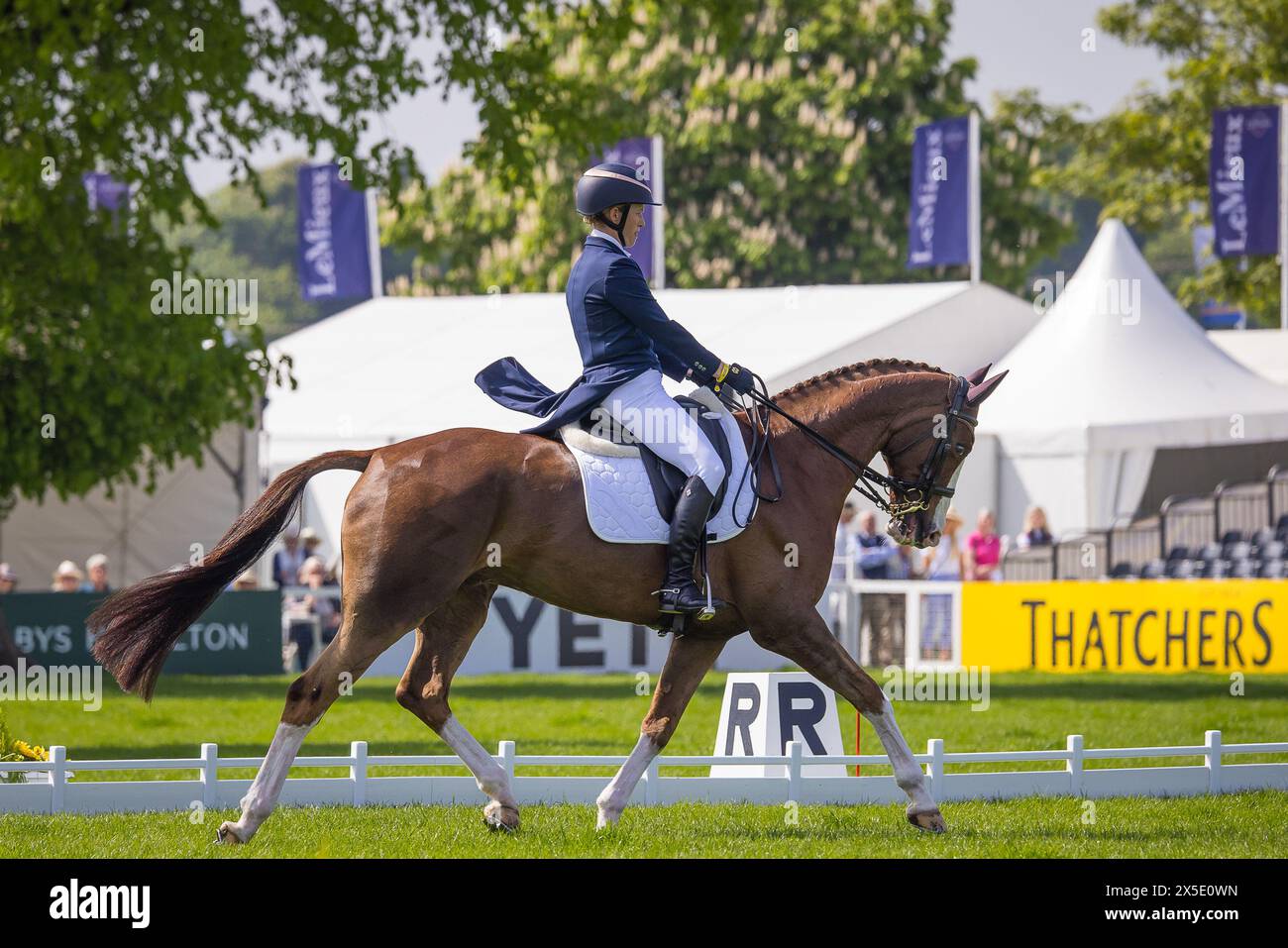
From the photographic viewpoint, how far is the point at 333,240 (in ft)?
111

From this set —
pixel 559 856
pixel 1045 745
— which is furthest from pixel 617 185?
pixel 1045 745

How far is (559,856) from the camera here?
7.08 m

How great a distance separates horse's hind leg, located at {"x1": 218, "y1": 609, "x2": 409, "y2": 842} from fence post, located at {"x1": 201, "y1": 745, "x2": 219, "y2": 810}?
1780 millimetres

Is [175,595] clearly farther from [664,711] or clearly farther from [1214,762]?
[1214,762]

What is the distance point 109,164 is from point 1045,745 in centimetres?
1111

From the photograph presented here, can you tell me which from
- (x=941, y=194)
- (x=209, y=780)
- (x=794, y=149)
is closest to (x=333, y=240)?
(x=941, y=194)

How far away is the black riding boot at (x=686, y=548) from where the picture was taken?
7617mm

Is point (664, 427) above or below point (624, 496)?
above

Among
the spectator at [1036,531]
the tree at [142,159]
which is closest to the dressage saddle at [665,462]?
the tree at [142,159]

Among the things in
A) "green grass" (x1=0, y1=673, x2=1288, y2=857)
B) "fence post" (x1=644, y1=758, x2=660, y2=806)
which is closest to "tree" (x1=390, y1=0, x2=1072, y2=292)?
"green grass" (x1=0, y1=673, x2=1288, y2=857)

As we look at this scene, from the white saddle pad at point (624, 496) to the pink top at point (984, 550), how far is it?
513 inches

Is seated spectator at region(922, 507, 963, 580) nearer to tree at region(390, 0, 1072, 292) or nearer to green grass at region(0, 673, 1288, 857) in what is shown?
green grass at region(0, 673, 1288, 857)

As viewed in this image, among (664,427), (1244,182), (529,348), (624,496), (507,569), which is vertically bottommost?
(507,569)

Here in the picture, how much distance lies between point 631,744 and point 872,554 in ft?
27.5
